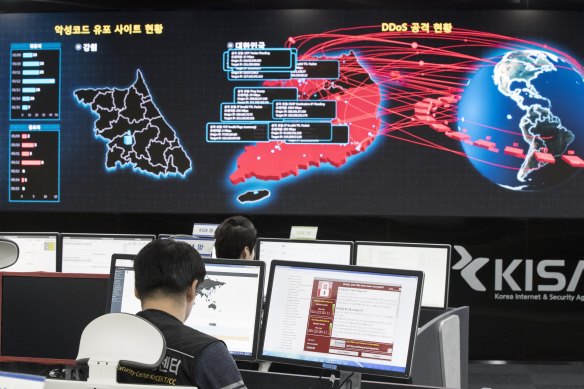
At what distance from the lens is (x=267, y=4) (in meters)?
7.00

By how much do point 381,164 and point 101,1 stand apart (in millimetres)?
2604

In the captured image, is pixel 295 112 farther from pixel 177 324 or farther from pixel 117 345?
pixel 117 345

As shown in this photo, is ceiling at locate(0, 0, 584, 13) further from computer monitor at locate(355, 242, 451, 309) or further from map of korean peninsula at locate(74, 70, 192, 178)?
computer monitor at locate(355, 242, 451, 309)

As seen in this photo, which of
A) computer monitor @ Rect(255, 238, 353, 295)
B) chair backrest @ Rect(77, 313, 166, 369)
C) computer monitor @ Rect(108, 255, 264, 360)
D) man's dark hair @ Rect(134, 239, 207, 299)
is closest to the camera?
chair backrest @ Rect(77, 313, 166, 369)

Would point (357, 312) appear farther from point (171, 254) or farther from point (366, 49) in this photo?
point (366, 49)

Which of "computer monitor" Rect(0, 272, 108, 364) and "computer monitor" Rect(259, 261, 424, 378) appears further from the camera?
"computer monitor" Rect(0, 272, 108, 364)

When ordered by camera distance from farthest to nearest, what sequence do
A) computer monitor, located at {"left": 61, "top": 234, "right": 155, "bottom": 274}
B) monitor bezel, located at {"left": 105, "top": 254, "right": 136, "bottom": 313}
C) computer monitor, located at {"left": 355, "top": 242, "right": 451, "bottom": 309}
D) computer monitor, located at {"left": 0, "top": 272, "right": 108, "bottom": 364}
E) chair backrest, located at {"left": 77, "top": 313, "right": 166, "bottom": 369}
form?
computer monitor, located at {"left": 61, "top": 234, "right": 155, "bottom": 274} → computer monitor, located at {"left": 355, "top": 242, "right": 451, "bottom": 309} → computer monitor, located at {"left": 0, "top": 272, "right": 108, "bottom": 364} → monitor bezel, located at {"left": 105, "top": 254, "right": 136, "bottom": 313} → chair backrest, located at {"left": 77, "top": 313, "right": 166, "bottom": 369}

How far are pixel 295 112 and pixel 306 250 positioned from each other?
2106mm

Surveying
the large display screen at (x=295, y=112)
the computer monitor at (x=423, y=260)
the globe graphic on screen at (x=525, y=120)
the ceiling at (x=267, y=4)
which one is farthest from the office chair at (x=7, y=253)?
the globe graphic on screen at (x=525, y=120)

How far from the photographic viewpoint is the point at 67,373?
3250mm

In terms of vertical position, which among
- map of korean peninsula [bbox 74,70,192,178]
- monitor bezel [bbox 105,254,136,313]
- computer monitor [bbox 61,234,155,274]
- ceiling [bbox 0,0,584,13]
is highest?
ceiling [bbox 0,0,584,13]

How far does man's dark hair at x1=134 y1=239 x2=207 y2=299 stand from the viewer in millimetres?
2225

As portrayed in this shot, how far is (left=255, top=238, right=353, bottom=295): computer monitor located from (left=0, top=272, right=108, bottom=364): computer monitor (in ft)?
5.23

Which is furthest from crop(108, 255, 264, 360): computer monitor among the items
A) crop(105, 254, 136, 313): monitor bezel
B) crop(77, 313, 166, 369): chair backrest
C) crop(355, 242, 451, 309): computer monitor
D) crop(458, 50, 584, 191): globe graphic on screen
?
crop(458, 50, 584, 191): globe graphic on screen
